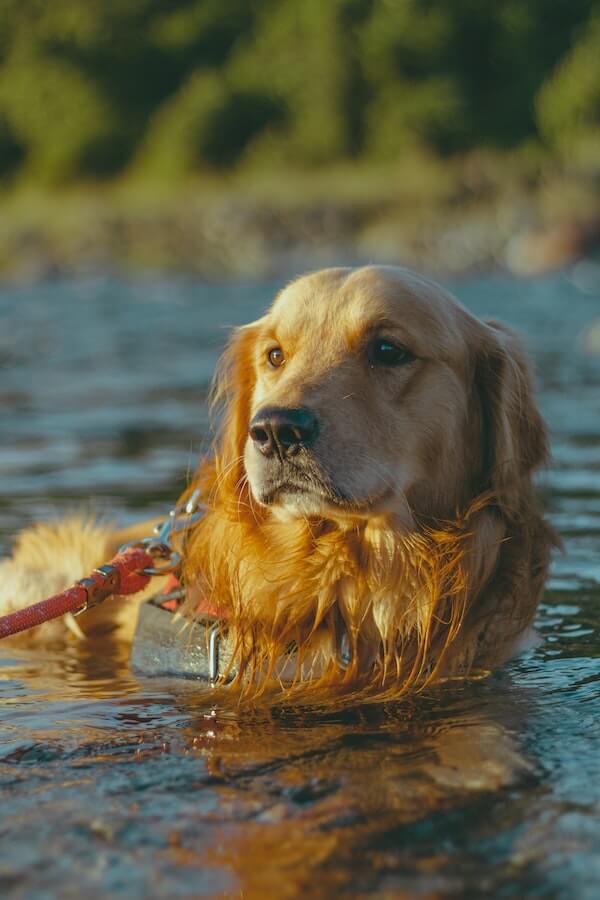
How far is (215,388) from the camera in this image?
183 inches

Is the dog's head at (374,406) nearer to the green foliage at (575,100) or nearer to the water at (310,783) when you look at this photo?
the water at (310,783)

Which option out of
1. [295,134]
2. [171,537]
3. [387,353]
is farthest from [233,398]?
[295,134]

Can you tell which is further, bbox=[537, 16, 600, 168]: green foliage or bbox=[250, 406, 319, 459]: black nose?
bbox=[537, 16, 600, 168]: green foliage

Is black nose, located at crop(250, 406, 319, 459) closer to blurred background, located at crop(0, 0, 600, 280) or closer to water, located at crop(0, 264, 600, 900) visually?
water, located at crop(0, 264, 600, 900)

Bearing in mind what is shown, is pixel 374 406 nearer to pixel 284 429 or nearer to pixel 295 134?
pixel 284 429

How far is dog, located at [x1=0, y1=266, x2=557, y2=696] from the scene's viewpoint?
3893 mm

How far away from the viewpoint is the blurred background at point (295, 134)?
35031 millimetres

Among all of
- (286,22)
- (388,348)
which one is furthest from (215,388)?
(286,22)

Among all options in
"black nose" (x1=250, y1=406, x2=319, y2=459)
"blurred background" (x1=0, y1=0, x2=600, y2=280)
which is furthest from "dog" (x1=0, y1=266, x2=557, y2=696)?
"blurred background" (x1=0, y1=0, x2=600, y2=280)

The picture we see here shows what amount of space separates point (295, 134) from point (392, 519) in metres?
46.6

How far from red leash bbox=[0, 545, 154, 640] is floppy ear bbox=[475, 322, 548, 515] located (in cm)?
122

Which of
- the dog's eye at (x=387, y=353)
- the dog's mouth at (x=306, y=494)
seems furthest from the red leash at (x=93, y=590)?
the dog's eye at (x=387, y=353)

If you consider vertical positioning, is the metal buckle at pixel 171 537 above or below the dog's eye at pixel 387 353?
below

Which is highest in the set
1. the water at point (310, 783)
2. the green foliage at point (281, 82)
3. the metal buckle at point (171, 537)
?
the green foliage at point (281, 82)
